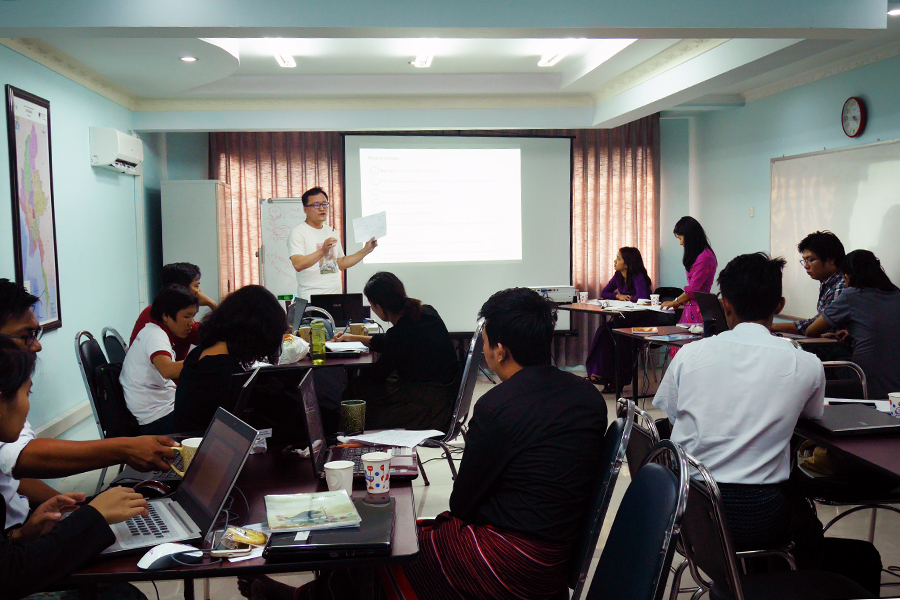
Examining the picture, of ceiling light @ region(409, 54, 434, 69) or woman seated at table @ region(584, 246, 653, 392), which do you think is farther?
woman seated at table @ region(584, 246, 653, 392)

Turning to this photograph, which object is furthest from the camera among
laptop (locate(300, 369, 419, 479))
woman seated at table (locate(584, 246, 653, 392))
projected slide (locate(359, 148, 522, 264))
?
projected slide (locate(359, 148, 522, 264))

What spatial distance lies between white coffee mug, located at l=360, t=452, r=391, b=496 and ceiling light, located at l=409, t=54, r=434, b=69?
412 centimetres

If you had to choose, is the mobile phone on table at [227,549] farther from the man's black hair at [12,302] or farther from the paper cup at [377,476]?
the man's black hair at [12,302]

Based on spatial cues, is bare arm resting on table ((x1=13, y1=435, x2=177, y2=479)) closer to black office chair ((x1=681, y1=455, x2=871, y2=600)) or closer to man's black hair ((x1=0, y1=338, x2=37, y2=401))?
man's black hair ((x1=0, y1=338, x2=37, y2=401))

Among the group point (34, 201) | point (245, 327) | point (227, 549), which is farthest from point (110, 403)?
point (227, 549)

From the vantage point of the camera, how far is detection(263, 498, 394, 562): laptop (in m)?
1.38

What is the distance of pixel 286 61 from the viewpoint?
5242 millimetres

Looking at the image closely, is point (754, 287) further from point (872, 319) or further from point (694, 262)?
point (694, 262)

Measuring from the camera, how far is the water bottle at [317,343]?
3.67 m

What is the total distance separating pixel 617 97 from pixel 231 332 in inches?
174

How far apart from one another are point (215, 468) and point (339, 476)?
0.96 ft

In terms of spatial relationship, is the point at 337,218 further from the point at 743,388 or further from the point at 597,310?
the point at 743,388

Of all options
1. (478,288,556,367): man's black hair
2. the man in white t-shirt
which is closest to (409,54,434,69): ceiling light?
the man in white t-shirt

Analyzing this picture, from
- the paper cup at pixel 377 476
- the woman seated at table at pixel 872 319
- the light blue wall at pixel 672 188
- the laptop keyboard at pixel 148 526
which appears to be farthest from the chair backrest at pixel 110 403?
the light blue wall at pixel 672 188
